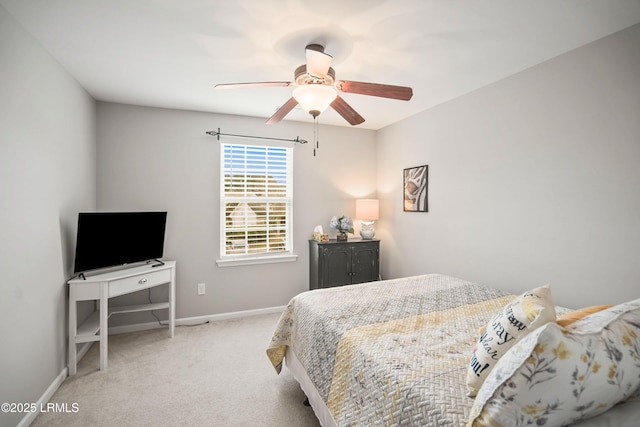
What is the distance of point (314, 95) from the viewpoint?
202 cm

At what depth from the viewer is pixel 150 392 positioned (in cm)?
228

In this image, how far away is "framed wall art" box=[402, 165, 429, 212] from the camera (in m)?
3.68

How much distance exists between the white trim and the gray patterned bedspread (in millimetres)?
1557

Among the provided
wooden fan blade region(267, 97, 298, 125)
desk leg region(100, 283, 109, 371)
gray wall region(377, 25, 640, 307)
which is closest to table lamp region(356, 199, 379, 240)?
gray wall region(377, 25, 640, 307)

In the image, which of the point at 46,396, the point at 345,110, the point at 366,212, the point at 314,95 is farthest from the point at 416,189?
the point at 46,396

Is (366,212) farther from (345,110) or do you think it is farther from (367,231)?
(345,110)

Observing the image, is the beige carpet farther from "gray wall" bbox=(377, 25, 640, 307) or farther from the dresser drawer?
"gray wall" bbox=(377, 25, 640, 307)

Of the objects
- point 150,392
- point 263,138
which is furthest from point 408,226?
point 150,392

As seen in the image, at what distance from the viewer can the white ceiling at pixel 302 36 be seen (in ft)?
5.82

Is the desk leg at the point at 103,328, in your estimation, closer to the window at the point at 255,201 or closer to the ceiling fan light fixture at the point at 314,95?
the window at the point at 255,201

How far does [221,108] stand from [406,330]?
312 centimetres

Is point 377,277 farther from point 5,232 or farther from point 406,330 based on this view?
point 5,232

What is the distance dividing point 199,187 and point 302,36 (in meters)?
2.31

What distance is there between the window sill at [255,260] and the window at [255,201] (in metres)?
0.03
